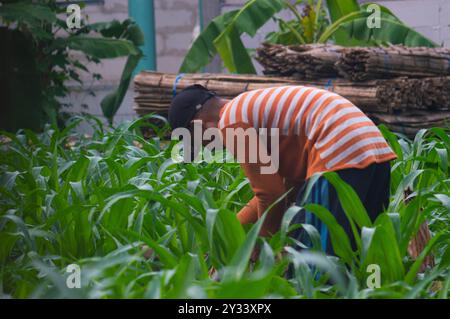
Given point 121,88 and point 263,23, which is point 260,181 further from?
point 121,88

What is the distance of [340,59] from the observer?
552 cm

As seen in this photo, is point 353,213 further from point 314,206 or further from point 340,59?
point 340,59

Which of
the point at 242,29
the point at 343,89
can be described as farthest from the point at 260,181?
the point at 242,29

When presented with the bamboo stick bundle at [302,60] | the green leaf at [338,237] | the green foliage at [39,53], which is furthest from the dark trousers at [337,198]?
the green foliage at [39,53]

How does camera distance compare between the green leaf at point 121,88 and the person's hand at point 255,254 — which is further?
the green leaf at point 121,88

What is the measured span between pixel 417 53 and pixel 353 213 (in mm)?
3250

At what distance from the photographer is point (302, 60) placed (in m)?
5.68

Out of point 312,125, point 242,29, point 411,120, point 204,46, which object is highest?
point 242,29

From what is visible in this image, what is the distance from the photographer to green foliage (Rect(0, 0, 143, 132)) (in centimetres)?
604

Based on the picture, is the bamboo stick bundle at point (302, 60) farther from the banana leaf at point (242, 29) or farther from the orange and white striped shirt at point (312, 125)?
the orange and white striped shirt at point (312, 125)

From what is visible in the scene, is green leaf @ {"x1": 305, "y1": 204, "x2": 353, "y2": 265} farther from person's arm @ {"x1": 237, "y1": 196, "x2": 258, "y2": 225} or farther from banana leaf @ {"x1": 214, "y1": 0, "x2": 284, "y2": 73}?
banana leaf @ {"x1": 214, "y1": 0, "x2": 284, "y2": 73}

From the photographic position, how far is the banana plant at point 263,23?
20.5 ft

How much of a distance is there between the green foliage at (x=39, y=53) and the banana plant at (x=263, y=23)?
0.48m

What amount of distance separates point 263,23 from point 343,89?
3.83 feet
